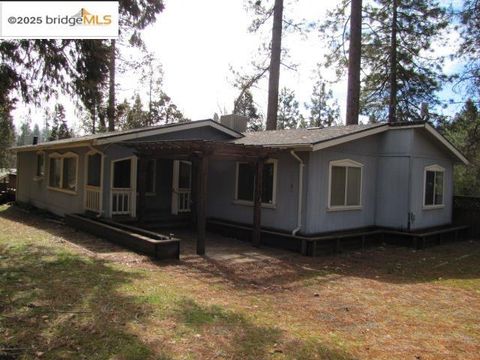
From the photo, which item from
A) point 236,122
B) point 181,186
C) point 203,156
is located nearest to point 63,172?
point 181,186

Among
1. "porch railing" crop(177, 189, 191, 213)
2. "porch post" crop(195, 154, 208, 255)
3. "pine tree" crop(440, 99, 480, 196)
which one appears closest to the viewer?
"porch post" crop(195, 154, 208, 255)

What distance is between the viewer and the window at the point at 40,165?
16734 millimetres

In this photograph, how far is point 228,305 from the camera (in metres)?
5.90

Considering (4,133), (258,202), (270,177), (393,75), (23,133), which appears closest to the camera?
(258,202)

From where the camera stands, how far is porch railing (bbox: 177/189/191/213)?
561 inches

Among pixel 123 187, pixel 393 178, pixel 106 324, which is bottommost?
pixel 106 324

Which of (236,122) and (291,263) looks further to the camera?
(236,122)

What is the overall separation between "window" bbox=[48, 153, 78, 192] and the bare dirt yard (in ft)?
14.9

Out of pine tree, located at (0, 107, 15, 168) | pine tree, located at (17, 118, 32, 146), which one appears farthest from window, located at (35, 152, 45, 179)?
pine tree, located at (0, 107, 15, 168)

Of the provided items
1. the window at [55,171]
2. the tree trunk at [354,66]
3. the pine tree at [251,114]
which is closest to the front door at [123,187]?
the window at [55,171]

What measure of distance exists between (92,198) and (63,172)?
2.67 m

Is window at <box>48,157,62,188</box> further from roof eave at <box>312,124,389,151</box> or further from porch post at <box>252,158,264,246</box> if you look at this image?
roof eave at <box>312,124,389,151</box>

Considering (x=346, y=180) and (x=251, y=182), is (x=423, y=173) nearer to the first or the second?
(x=346, y=180)

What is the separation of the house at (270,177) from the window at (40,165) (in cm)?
142
